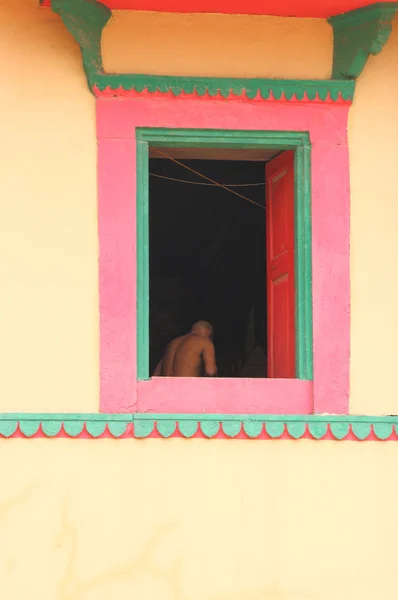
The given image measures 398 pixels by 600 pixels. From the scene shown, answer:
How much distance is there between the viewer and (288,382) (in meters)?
7.39

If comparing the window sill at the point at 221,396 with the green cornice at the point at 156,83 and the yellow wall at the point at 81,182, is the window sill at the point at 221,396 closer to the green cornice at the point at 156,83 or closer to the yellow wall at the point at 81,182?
the yellow wall at the point at 81,182

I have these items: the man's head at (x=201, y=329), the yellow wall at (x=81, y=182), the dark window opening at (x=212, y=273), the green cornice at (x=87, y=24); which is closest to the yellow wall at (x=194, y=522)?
the yellow wall at (x=81, y=182)

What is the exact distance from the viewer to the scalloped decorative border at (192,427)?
A: 7141mm

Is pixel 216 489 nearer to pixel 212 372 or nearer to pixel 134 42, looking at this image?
pixel 212 372

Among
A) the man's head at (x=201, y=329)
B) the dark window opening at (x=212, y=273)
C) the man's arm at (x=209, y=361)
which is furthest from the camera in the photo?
the dark window opening at (x=212, y=273)

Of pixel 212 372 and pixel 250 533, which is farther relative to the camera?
pixel 212 372

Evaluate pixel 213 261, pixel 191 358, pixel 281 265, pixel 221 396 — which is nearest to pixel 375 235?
pixel 281 265

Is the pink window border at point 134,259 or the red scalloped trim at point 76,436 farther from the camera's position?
the pink window border at point 134,259

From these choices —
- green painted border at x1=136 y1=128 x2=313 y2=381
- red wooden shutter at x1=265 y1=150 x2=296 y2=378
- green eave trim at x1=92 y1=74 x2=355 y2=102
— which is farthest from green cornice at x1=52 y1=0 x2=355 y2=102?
red wooden shutter at x1=265 y1=150 x2=296 y2=378

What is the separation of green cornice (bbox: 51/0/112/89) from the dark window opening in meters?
3.72

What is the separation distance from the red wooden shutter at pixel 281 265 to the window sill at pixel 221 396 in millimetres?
→ 314

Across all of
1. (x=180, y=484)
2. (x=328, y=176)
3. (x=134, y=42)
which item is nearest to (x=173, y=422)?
(x=180, y=484)

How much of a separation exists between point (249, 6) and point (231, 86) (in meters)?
0.46

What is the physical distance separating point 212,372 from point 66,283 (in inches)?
53.7
